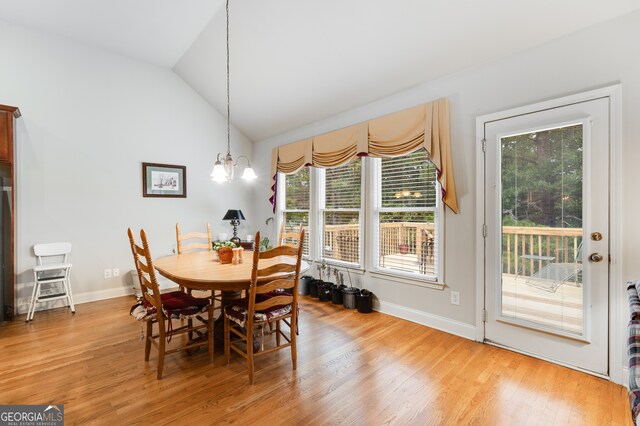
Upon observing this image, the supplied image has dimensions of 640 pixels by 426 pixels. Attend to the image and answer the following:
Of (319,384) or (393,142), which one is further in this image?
(393,142)

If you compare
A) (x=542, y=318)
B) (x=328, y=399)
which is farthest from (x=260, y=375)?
(x=542, y=318)

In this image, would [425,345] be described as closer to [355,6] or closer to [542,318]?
[542,318]

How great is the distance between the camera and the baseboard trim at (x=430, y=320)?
9.55ft

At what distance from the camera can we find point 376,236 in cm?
375

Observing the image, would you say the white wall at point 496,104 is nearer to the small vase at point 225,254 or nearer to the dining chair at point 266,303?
the dining chair at point 266,303

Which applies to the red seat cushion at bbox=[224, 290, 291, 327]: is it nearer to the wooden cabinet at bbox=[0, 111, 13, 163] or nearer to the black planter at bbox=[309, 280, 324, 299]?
the black planter at bbox=[309, 280, 324, 299]

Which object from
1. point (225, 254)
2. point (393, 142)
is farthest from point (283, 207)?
point (225, 254)

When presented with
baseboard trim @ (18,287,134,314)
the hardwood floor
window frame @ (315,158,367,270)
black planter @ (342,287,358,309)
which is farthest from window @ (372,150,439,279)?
baseboard trim @ (18,287,134,314)

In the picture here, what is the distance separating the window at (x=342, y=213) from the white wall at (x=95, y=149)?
6.85 feet

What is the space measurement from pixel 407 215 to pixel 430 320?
45.1 inches

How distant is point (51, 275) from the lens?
3732mm

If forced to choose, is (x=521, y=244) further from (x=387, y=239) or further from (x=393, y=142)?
(x=393, y=142)

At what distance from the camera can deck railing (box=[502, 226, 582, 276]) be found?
7.70 ft

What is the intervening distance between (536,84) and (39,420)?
421cm
